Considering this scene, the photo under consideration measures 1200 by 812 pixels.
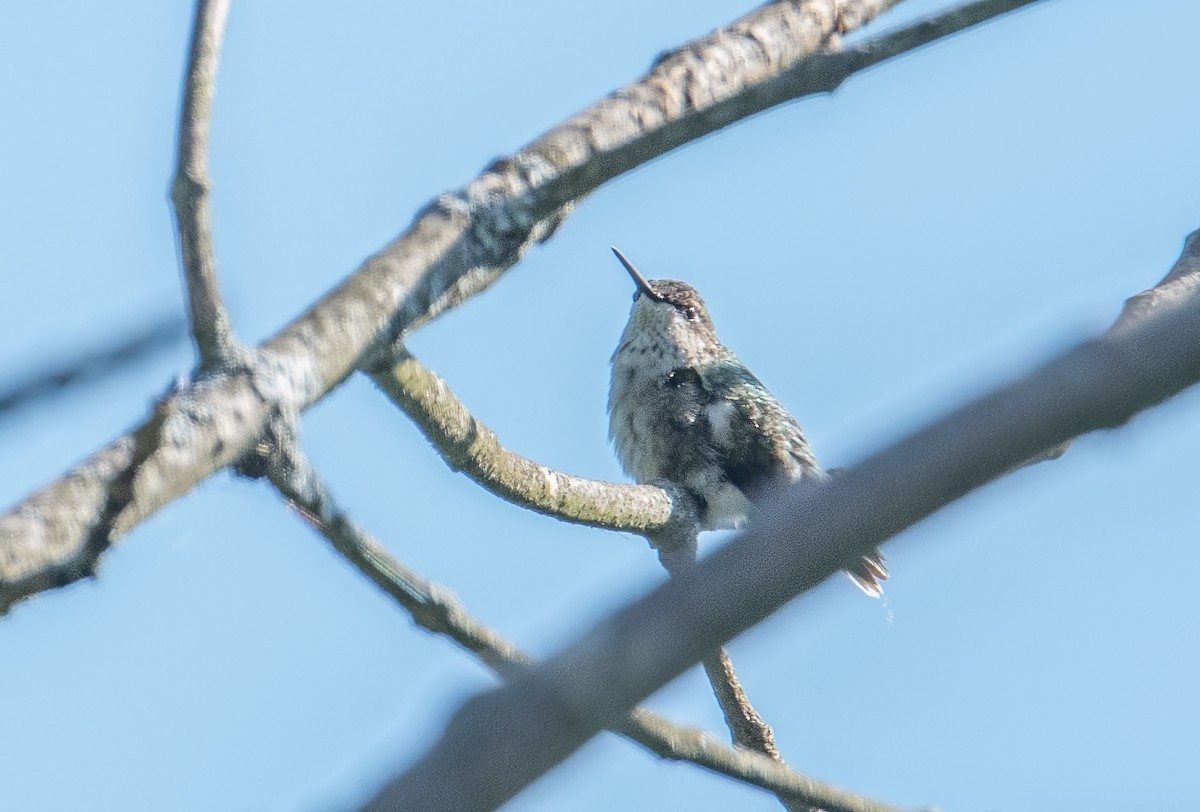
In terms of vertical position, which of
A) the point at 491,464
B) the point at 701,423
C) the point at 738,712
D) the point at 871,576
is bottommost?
the point at 871,576

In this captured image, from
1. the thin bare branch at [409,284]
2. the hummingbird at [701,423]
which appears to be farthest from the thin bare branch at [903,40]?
the hummingbird at [701,423]

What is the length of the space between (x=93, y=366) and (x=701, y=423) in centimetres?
475

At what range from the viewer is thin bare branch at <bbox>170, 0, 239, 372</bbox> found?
254cm

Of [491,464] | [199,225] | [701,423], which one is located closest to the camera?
[199,225]

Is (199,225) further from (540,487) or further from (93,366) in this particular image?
(540,487)

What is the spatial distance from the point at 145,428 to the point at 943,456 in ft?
4.47

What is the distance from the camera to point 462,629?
3.39 m

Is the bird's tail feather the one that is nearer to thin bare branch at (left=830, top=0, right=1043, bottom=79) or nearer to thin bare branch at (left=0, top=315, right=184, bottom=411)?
thin bare branch at (left=830, top=0, right=1043, bottom=79)

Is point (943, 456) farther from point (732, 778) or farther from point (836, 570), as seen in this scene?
point (732, 778)

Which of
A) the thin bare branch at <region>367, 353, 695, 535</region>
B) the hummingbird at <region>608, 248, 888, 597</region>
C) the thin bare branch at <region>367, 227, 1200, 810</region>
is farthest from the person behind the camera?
the hummingbird at <region>608, 248, 888, 597</region>

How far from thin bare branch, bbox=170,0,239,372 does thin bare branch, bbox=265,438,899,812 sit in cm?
31

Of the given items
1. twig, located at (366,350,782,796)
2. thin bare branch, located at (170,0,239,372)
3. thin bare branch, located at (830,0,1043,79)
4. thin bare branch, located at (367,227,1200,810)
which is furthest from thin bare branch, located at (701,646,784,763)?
thin bare branch, located at (367,227,1200,810)

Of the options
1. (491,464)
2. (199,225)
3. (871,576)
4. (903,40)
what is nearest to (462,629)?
(491,464)

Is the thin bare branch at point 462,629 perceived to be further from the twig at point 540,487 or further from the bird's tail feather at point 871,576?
the bird's tail feather at point 871,576
